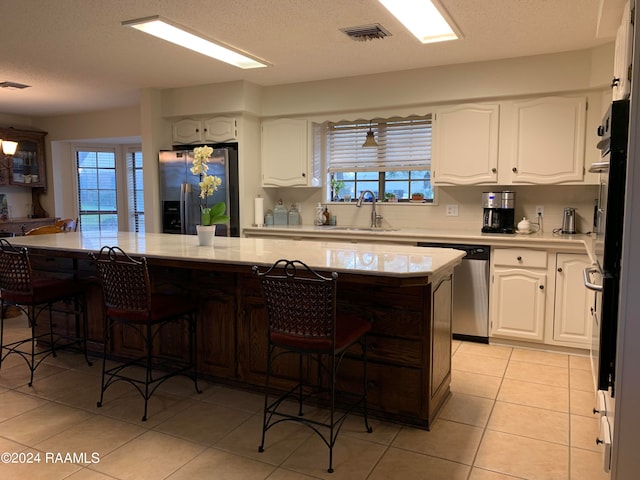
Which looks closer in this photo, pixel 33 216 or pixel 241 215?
pixel 241 215

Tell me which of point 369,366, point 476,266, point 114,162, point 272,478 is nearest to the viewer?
point 272,478

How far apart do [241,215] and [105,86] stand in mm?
2068

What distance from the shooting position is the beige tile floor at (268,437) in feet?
7.19

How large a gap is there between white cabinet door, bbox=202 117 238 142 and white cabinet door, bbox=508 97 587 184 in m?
2.75

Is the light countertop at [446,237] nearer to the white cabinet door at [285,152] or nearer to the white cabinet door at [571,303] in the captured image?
the white cabinet door at [571,303]

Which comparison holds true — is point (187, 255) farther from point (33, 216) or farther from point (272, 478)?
point (33, 216)

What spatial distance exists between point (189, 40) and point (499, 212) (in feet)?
9.80

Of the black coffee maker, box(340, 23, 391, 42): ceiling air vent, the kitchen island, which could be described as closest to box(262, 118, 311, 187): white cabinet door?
box(340, 23, 391, 42): ceiling air vent

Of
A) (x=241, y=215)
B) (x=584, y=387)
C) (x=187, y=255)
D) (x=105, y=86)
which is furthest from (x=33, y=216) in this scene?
(x=584, y=387)

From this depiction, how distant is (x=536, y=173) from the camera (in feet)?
13.4

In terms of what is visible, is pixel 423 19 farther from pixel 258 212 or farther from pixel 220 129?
pixel 258 212

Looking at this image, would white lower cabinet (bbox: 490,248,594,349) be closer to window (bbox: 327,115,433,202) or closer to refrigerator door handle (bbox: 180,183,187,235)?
window (bbox: 327,115,433,202)

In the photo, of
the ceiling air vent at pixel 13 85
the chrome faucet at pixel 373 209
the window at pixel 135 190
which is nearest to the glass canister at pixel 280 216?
the chrome faucet at pixel 373 209

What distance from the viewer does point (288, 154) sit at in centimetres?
523
